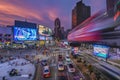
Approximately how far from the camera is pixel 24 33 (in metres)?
73.6

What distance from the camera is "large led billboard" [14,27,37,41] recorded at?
70.5 m

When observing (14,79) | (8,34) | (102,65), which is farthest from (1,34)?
(102,65)

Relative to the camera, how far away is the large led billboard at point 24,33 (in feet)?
231

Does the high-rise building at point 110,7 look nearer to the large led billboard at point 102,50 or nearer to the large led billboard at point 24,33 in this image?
the large led billboard at point 102,50

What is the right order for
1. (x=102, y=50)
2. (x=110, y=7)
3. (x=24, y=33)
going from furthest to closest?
(x=24, y=33), (x=102, y=50), (x=110, y=7)

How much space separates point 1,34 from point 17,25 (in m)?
15.8

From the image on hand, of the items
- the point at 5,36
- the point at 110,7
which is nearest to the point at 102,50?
the point at 110,7

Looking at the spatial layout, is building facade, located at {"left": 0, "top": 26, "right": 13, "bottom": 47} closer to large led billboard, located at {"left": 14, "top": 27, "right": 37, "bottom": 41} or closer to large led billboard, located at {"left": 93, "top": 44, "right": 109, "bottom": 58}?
large led billboard, located at {"left": 14, "top": 27, "right": 37, "bottom": 41}

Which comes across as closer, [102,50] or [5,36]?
[102,50]

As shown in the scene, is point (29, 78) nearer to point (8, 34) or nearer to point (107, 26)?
point (107, 26)

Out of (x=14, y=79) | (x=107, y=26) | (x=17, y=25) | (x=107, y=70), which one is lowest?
(x=14, y=79)

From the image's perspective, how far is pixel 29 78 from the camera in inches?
852

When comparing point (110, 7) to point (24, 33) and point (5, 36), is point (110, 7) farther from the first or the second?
point (5, 36)

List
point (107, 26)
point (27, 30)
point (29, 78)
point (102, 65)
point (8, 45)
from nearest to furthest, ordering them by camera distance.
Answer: point (107, 26)
point (102, 65)
point (29, 78)
point (27, 30)
point (8, 45)
